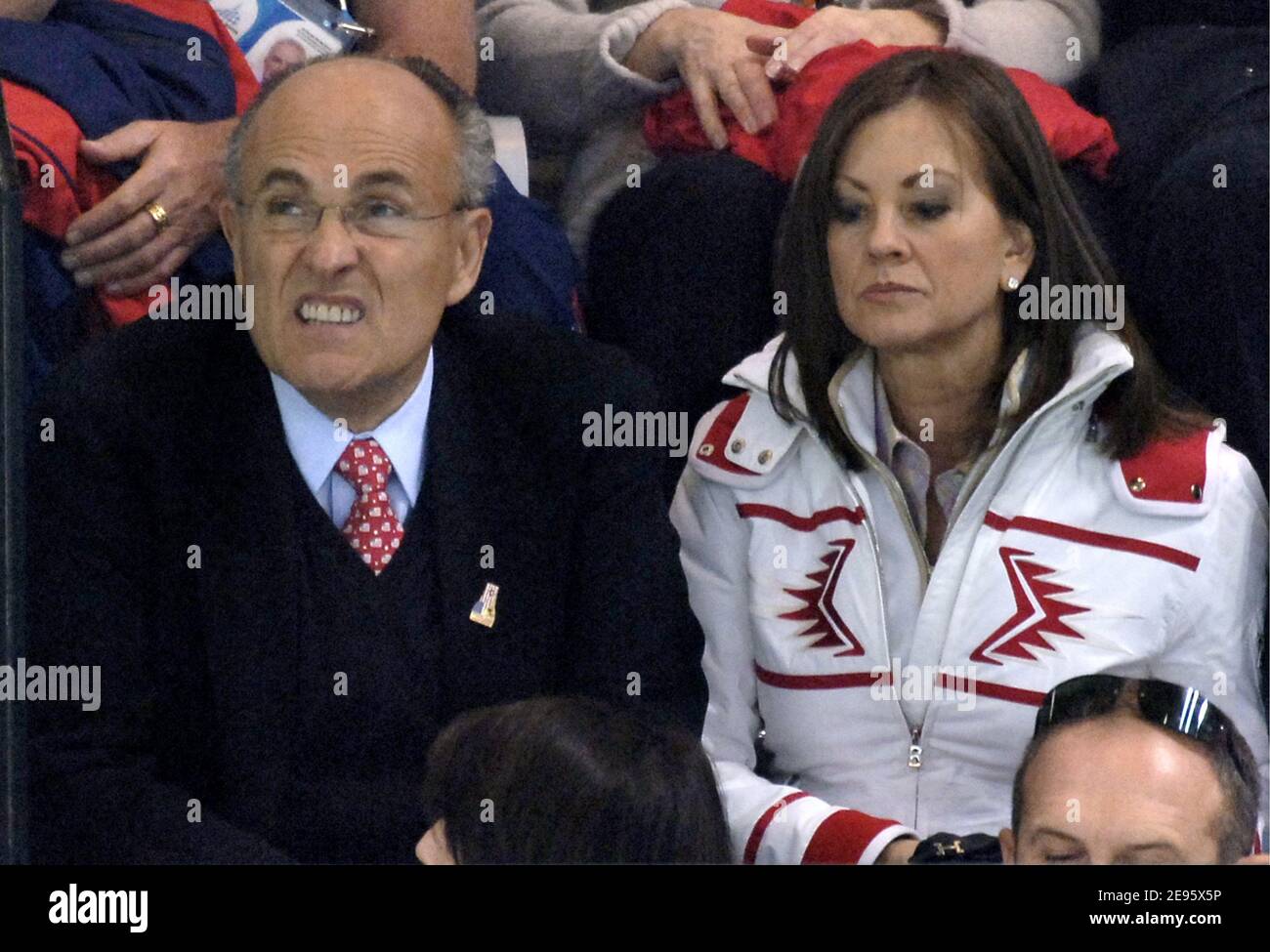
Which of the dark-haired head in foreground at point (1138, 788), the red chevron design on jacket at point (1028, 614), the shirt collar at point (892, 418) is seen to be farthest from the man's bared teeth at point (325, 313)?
the dark-haired head in foreground at point (1138, 788)

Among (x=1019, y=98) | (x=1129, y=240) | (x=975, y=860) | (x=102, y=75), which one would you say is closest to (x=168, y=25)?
(x=102, y=75)

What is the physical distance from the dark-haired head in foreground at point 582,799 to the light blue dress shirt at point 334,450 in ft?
1.23

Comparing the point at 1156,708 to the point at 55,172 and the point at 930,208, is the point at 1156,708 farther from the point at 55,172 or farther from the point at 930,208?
the point at 55,172

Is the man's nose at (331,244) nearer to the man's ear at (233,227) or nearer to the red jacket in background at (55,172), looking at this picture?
the man's ear at (233,227)

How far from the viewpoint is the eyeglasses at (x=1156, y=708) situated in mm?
2006

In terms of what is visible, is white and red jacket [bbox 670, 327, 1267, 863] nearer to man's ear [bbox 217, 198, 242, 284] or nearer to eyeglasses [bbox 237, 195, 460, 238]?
eyeglasses [bbox 237, 195, 460, 238]

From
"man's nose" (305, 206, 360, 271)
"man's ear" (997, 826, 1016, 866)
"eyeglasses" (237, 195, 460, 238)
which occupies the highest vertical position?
"eyeglasses" (237, 195, 460, 238)

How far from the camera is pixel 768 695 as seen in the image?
2.29 m

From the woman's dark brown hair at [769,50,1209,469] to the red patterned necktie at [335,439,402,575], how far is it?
42 cm

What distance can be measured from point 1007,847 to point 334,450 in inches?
30.7

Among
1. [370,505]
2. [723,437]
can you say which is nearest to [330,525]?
[370,505]

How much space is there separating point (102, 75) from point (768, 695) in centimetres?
96

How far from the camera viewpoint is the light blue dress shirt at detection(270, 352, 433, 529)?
2234mm

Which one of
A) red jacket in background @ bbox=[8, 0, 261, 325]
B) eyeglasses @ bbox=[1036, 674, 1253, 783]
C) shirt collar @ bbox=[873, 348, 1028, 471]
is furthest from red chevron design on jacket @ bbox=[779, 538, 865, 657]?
red jacket in background @ bbox=[8, 0, 261, 325]
